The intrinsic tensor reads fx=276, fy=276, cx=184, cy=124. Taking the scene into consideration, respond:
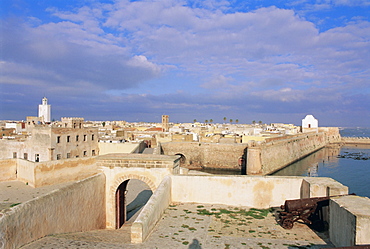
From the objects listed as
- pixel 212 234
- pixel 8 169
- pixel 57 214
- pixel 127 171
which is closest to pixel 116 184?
pixel 127 171

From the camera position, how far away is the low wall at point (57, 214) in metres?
5.04

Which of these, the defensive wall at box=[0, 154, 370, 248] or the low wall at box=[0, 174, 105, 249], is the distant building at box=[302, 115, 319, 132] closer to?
the defensive wall at box=[0, 154, 370, 248]

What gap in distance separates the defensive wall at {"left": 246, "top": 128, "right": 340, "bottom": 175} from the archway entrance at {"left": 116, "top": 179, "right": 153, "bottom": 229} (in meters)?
17.4

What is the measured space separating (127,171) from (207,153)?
28.8 metres

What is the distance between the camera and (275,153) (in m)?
36.2

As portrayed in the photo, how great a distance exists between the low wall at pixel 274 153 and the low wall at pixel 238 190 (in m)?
23.9

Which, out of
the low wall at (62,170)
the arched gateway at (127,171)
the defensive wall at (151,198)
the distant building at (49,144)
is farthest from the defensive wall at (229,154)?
the defensive wall at (151,198)

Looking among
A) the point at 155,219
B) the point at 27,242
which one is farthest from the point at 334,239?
the point at 27,242

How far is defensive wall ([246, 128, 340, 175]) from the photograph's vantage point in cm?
3156

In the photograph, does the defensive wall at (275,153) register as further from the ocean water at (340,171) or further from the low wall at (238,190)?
the low wall at (238,190)

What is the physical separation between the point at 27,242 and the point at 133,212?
7.92m

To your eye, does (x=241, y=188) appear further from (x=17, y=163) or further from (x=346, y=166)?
(x=346, y=166)

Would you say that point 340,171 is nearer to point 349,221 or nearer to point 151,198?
point 349,221

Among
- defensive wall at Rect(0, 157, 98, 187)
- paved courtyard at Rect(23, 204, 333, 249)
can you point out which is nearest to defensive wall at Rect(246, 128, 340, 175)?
defensive wall at Rect(0, 157, 98, 187)
